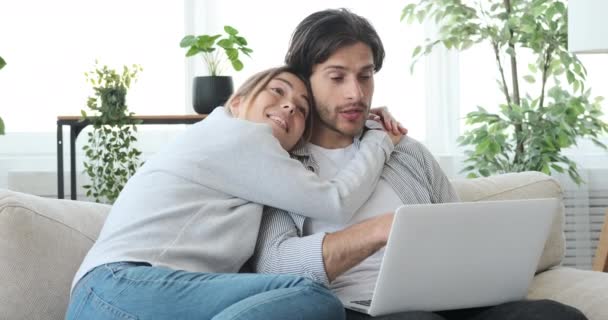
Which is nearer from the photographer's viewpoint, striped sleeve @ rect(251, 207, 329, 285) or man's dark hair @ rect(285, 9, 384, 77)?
striped sleeve @ rect(251, 207, 329, 285)

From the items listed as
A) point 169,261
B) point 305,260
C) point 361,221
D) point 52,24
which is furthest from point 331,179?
point 52,24

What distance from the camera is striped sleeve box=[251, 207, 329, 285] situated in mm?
1861

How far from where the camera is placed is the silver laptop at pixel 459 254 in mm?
1562

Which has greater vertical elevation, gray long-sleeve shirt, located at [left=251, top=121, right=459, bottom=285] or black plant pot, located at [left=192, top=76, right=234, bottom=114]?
black plant pot, located at [left=192, top=76, right=234, bottom=114]

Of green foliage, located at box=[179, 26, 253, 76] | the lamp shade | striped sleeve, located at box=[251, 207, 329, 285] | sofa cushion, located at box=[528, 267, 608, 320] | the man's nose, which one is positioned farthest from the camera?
green foliage, located at box=[179, 26, 253, 76]

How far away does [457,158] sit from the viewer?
4121mm

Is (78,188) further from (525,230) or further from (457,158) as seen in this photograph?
(525,230)

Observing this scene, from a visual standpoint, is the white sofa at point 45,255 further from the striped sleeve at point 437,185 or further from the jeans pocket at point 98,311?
the striped sleeve at point 437,185

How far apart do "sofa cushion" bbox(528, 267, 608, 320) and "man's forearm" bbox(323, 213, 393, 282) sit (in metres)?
0.51

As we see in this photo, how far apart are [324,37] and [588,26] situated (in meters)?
1.09

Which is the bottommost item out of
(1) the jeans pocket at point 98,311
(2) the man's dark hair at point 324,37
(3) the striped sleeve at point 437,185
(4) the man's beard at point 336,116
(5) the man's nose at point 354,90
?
(1) the jeans pocket at point 98,311

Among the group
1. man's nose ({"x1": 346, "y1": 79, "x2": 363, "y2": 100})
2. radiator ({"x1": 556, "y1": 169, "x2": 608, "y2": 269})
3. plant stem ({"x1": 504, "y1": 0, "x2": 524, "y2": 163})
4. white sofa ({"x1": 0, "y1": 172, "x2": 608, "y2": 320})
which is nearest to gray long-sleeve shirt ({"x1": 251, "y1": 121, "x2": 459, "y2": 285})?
man's nose ({"x1": 346, "y1": 79, "x2": 363, "y2": 100})

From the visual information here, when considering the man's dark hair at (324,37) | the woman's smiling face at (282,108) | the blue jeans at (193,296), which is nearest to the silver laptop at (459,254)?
the blue jeans at (193,296)

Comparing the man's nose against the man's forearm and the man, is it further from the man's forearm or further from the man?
the man's forearm
